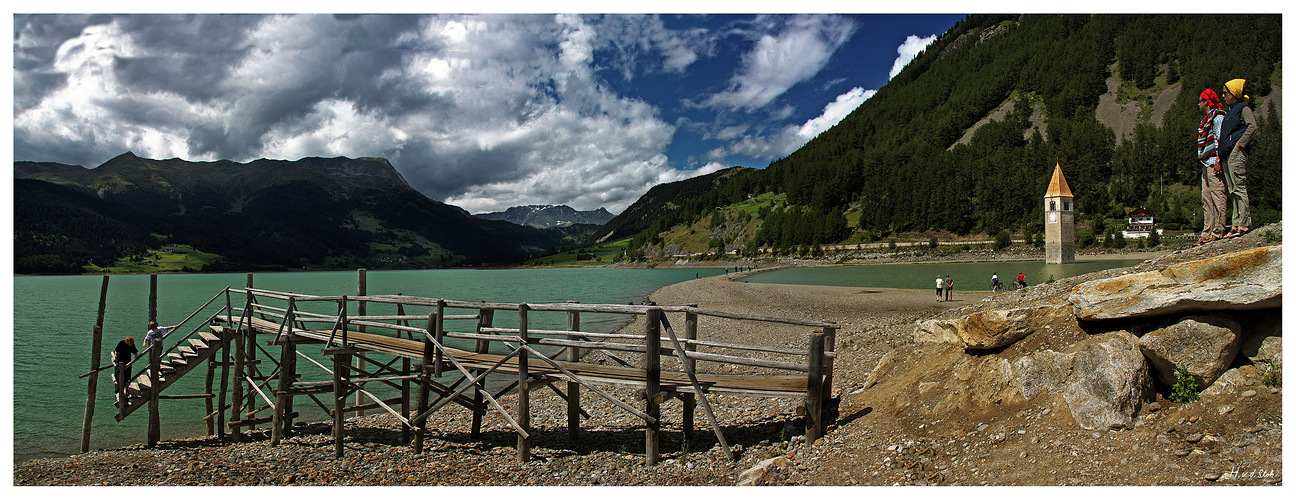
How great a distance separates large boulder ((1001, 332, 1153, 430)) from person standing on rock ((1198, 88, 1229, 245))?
5.26m

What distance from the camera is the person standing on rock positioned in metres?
11.1

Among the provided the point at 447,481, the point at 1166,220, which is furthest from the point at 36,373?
the point at 1166,220

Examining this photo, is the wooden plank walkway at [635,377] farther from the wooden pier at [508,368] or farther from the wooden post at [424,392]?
the wooden post at [424,392]

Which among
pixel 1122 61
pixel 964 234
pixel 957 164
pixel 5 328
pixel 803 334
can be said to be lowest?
pixel 803 334

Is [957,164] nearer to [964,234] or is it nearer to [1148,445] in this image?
[964,234]

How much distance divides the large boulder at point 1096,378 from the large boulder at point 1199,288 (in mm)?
516

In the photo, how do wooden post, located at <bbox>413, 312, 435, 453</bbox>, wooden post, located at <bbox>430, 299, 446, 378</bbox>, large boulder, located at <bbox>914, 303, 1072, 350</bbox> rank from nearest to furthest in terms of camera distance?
large boulder, located at <bbox>914, 303, 1072, 350</bbox> < wooden post, located at <bbox>430, 299, 446, 378</bbox> < wooden post, located at <bbox>413, 312, 435, 453</bbox>

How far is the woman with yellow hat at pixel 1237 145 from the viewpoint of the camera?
10.7m

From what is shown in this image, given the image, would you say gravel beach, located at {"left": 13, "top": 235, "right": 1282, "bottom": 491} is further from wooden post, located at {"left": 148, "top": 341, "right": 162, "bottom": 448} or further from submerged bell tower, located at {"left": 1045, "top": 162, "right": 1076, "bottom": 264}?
submerged bell tower, located at {"left": 1045, "top": 162, "right": 1076, "bottom": 264}

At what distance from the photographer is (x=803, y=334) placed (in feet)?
95.1

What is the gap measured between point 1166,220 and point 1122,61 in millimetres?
120283

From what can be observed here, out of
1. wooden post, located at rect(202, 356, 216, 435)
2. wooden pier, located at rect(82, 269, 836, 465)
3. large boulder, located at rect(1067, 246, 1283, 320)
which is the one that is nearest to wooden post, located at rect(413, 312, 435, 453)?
wooden pier, located at rect(82, 269, 836, 465)

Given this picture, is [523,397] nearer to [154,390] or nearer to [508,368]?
[508,368]

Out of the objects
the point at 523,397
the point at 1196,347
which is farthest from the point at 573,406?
the point at 1196,347
